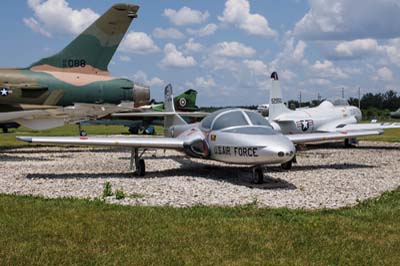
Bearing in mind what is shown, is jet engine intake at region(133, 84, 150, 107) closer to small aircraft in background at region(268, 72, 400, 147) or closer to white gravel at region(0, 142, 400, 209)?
white gravel at region(0, 142, 400, 209)

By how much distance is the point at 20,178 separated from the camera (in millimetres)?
11414

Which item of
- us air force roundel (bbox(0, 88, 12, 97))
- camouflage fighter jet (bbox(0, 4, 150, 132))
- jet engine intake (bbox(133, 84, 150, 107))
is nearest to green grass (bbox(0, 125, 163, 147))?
camouflage fighter jet (bbox(0, 4, 150, 132))

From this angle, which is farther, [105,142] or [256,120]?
[105,142]

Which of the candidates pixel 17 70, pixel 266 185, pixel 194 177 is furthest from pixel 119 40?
pixel 266 185

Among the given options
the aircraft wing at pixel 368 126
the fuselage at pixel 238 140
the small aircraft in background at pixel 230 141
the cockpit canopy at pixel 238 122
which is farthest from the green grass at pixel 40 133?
the aircraft wing at pixel 368 126

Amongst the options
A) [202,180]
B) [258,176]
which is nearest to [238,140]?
[258,176]

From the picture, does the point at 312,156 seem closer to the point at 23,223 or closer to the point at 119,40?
the point at 119,40

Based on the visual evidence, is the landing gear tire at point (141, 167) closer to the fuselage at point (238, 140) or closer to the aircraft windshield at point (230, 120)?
the fuselage at point (238, 140)

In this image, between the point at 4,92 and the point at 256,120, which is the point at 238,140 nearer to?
the point at 256,120

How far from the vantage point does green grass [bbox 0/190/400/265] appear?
4.80 m

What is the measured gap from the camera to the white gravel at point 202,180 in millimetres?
8586

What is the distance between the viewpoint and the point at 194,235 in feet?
18.7

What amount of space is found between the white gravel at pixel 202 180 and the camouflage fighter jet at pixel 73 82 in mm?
2434

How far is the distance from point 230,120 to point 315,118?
1139 centimetres
